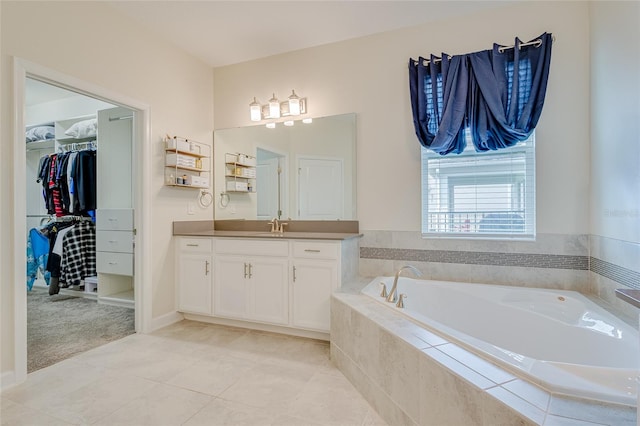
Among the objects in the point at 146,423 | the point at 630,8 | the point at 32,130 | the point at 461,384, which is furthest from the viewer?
the point at 32,130

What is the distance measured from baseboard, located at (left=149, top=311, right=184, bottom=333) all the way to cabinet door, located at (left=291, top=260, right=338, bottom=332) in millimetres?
1265

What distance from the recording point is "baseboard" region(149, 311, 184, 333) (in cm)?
278

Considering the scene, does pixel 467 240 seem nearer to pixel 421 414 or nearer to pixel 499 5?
pixel 421 414

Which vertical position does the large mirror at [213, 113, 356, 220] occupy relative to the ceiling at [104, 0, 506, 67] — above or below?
below

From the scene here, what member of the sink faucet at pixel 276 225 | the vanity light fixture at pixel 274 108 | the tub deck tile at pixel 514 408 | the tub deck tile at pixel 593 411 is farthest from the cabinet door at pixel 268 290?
the tub deck tile at pixel 593 411

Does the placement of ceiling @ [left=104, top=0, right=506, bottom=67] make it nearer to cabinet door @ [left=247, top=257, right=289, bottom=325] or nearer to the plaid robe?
cabinet door @ [left=247, top=257, right=289, bottom=325]

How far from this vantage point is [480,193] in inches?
102

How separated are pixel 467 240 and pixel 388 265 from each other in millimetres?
700

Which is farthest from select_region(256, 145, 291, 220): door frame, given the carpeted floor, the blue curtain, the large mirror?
the carpeted floor

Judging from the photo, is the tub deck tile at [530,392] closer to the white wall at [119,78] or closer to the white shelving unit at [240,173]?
the white wall at [119,78]

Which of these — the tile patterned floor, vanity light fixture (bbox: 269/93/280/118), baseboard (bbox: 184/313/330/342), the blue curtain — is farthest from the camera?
vanity light fixture (bbox: 269/93/280/118)

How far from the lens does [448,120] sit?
8.13ft

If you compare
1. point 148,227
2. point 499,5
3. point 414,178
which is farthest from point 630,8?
point 148,227

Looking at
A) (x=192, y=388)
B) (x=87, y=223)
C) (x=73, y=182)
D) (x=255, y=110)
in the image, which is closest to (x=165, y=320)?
(x=192, y=388)
